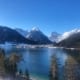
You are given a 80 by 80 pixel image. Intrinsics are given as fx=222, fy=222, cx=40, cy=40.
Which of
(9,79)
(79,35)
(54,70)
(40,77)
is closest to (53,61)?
(54,70)

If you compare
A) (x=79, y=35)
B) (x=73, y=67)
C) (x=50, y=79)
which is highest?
(x=79, y=35)

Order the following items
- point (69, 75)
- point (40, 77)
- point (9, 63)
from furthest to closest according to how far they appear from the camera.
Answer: point (40, 77)
point (9, 63)
point (69, 75)

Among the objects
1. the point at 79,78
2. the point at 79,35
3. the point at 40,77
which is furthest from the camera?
the point at 79,35

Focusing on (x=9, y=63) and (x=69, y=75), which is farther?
(x=9, y=63)

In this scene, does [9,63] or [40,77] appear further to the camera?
[40,77]

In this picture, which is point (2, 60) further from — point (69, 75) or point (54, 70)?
point (69, 75)

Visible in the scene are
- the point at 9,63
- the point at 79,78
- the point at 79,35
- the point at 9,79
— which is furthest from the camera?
the point at 79,35

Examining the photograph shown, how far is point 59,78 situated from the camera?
73562mm

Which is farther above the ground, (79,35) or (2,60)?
(79,35)

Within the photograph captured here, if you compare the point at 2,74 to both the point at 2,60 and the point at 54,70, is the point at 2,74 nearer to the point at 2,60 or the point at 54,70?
the point at 2,60

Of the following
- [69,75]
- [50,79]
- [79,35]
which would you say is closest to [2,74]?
[50,79]

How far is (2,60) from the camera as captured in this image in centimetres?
7119

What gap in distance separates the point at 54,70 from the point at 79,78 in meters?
16.2

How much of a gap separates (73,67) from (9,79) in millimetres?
21922
